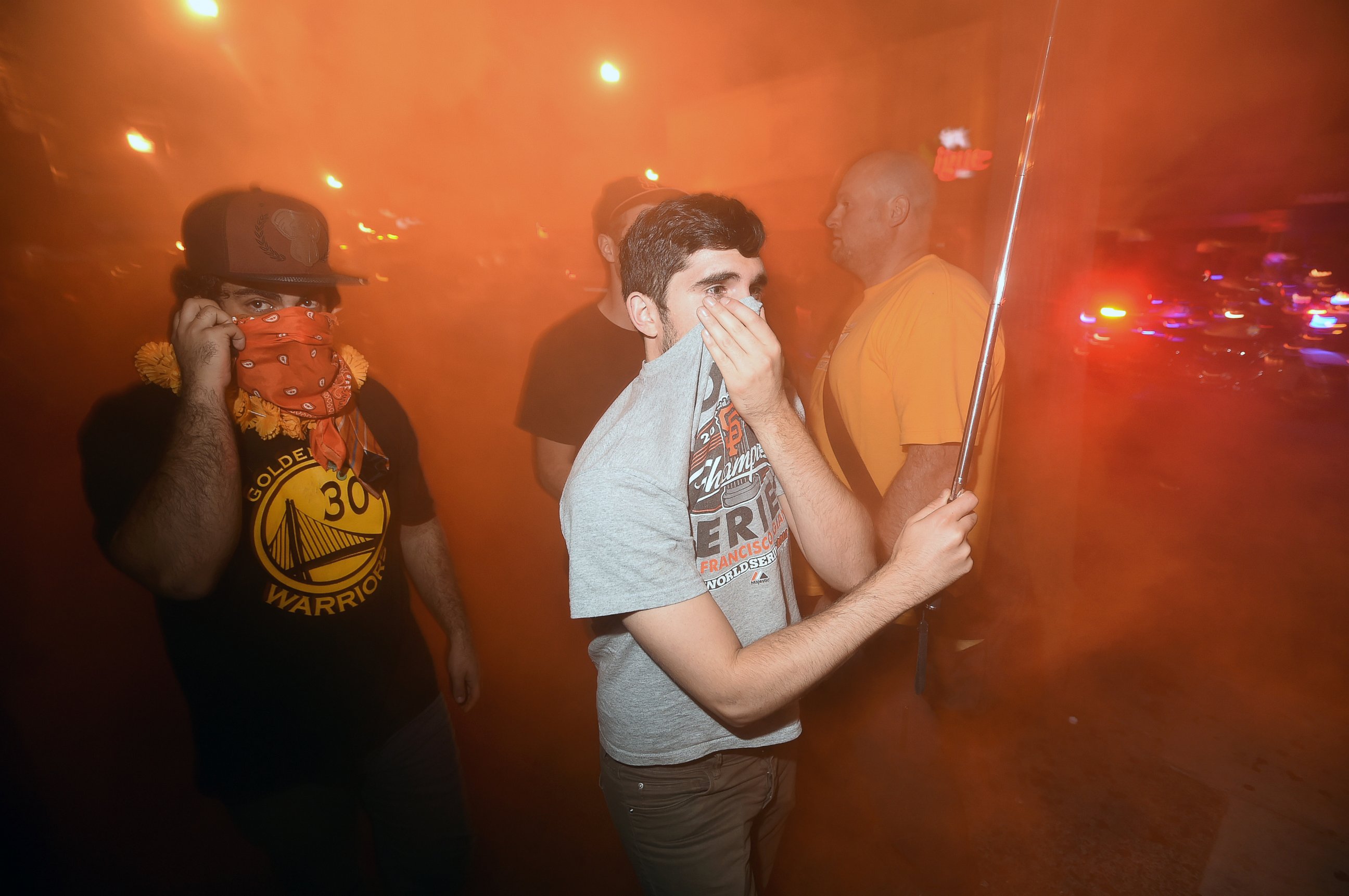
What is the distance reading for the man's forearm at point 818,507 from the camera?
3.72ft

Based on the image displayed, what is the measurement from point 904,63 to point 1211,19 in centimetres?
209

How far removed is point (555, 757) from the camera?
2.85 metres

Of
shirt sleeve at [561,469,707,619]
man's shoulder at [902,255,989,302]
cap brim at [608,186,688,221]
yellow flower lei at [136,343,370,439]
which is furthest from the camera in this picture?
cap brim at [608,186,688,221]

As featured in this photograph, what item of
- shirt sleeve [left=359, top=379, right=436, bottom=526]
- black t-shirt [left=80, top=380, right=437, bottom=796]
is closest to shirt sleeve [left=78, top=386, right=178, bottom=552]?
black t-shirt [left=80, top=380, right=437, bottom=796]

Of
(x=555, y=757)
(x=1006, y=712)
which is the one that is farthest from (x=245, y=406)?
(x=1006, y=712)

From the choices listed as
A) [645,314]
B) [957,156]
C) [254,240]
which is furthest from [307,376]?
[957,156]

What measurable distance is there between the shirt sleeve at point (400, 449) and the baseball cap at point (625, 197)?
122 cm

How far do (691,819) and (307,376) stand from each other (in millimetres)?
1450

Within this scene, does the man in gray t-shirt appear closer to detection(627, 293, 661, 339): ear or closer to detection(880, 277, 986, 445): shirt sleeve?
detection(627, 293, 661, 339): ear

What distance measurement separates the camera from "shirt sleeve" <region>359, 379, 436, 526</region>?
1.78m

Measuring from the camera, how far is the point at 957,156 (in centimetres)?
509

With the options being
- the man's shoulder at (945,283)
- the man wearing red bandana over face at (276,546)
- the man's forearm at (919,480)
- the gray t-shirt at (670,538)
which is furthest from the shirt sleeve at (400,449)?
the man's shoulder at (945,283)

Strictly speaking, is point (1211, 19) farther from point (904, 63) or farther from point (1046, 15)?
point (1046, 15)

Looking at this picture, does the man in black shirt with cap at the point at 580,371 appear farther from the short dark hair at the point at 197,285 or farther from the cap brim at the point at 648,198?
the short dark hair at the point at 197,285
